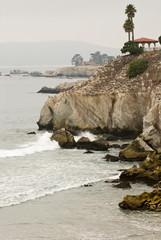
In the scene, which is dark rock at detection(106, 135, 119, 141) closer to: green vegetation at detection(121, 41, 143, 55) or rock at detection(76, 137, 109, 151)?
rock at detection(76, 137, 109, 151)

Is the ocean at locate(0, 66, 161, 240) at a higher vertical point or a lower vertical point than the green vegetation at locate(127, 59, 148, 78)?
lower

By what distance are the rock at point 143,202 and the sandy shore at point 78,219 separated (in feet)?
1.69

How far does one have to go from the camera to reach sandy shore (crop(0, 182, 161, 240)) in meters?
27.3

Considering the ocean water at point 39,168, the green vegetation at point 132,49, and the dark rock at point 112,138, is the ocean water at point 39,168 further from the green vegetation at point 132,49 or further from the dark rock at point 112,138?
the green vegetation at point 132,49

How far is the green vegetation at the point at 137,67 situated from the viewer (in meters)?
68.4

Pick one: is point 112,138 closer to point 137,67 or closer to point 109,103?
point 109,103

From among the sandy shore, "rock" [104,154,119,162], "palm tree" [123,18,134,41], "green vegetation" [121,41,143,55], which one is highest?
"palm tree" [123,18,134,41]

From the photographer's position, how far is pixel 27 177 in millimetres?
40656

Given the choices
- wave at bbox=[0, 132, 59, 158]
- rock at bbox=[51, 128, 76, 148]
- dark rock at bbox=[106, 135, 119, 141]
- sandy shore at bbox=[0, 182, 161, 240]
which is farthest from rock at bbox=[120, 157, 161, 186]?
dark rock at bbox=[106, 135, 119, 141]

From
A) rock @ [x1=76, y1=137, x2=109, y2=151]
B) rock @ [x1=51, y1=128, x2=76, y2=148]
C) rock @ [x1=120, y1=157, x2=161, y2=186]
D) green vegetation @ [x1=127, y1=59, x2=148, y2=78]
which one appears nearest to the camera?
rock @ [x1=120, y1=157, x2=161, y2=186]

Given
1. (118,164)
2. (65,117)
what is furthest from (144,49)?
(118,164)

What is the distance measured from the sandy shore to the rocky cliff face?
26.3 metres

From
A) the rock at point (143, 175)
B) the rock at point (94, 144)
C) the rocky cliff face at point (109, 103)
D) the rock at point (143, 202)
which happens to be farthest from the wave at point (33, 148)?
the rock at point (143, 202)

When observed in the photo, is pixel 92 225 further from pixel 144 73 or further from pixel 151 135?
pixel 144 73
